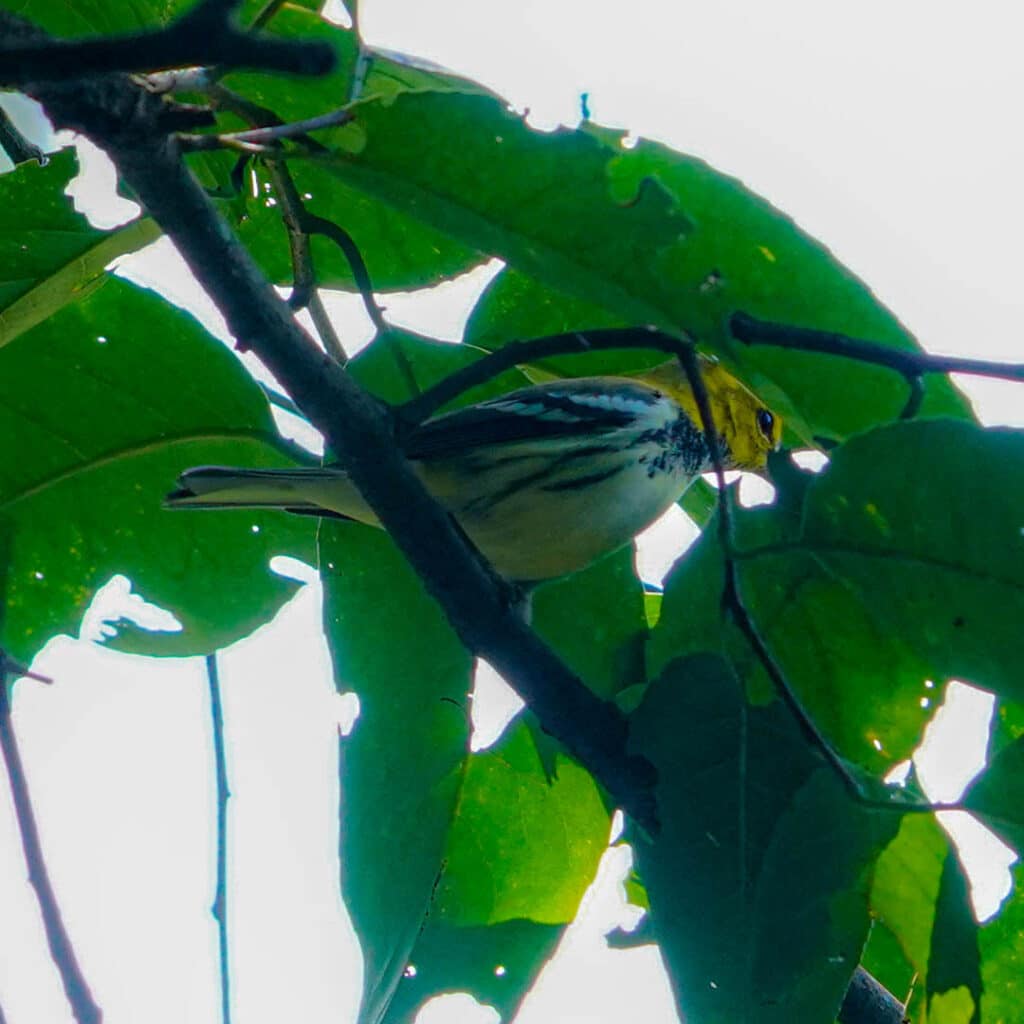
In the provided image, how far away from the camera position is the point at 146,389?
219cm

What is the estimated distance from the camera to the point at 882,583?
1.56 m

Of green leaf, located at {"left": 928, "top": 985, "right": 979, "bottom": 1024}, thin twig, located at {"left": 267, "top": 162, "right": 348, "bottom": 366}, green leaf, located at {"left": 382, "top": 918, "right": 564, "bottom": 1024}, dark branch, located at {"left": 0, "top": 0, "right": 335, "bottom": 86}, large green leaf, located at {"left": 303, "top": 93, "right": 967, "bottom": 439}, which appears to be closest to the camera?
dark branch, located at {"left": 0, "top": 0, "right": 335, "bottom": 86}

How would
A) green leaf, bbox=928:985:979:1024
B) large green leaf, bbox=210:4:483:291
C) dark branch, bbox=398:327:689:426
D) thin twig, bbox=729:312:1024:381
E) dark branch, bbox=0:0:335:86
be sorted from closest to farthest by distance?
1. dark branch, bbox=0:0:335:86
2. thin twig, bbox=729:312:1024:381
3. dark branch, bbox=398:327:689:426
4. green leaf, bbox=928:985:979:1024
5. large green leaf, bbox=210:4:483:291

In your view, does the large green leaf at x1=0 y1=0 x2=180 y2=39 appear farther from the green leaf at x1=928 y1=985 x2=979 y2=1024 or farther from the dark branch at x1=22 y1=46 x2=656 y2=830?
the green leaf at x1=928 y1=985 x2=979 y2=1024

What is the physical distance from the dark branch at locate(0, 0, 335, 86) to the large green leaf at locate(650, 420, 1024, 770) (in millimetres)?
1045

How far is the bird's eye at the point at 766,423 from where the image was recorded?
3.94 m

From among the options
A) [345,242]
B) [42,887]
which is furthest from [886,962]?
[345,242]

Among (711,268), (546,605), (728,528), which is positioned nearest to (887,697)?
(728,528)

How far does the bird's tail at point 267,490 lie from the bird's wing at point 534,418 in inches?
17.6

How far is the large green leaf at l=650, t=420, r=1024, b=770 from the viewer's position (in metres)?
1.47

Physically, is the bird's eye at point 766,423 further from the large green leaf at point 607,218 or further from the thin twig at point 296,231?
the large green leaf at point 607,218

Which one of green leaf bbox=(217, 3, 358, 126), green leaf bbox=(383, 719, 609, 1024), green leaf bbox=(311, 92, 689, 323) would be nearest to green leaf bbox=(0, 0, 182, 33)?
green leaf bbox=(217, 3, 358, 126)

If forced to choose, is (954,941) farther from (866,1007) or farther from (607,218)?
(607,218)

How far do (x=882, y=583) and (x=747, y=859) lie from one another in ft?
1.13
